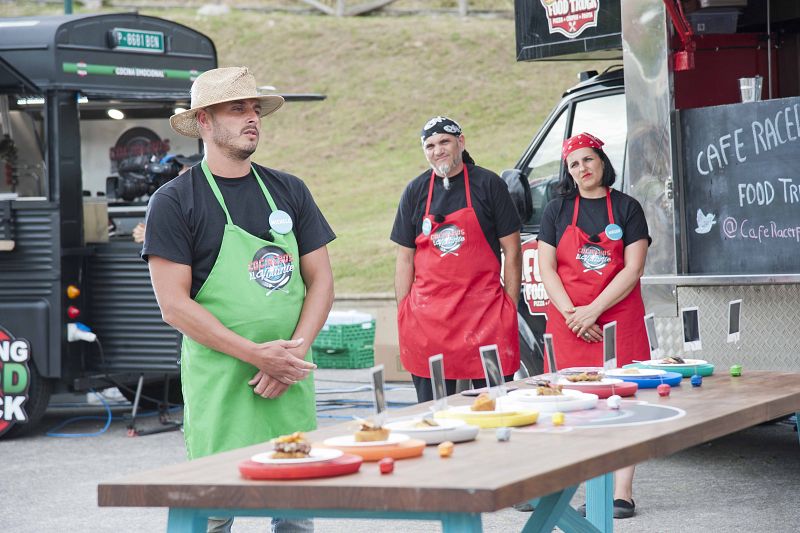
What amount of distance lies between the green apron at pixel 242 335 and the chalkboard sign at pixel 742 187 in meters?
2.79

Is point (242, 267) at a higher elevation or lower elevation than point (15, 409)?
higher

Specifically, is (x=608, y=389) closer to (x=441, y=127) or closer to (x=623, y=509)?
(x=623, y=509)

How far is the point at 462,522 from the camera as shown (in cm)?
284

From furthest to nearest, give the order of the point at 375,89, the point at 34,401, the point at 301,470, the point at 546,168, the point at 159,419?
the point at 375,89
the point at 159,419
the point at 34,401
the point at 546,168
the point at 301,470

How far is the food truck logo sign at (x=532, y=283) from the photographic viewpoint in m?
7.48

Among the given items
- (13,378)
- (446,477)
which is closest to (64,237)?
(13,378)

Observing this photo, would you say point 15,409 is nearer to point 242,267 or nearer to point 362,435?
point 242,267

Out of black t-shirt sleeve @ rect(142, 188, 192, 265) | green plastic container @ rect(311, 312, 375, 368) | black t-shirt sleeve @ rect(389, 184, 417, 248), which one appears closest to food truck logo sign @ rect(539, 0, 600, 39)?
black t-shirt sleeve @ rect(389, 184, 417, 248)

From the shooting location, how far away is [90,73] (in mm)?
9711

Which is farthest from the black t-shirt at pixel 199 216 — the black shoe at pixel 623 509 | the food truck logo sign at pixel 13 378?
the food truck logo sign at pixel 13 378

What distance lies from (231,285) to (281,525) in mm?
784

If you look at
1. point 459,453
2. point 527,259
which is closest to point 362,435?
point 459,453

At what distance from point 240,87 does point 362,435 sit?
5.09 ft

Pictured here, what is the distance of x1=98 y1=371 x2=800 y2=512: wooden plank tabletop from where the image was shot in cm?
280
